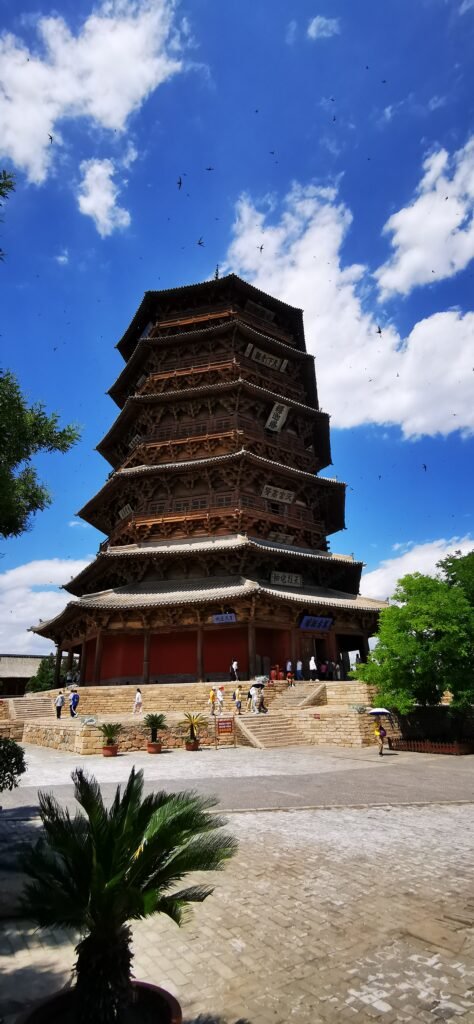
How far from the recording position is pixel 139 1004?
3.47 m

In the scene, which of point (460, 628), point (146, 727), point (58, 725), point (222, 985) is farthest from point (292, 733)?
point (222, 985)

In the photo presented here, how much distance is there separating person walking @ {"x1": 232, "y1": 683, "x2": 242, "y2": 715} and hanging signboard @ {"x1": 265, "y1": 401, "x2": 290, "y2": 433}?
16.6 metres

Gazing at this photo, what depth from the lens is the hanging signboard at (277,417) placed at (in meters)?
32.6

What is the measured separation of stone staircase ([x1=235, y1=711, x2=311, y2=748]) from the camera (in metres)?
18.7

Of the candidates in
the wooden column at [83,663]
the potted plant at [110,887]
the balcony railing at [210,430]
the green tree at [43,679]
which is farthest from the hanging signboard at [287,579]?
the green tree at [43,679]

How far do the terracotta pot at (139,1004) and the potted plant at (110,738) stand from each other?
14.5 meters

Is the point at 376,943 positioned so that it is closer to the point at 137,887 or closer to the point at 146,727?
the point at 137,887

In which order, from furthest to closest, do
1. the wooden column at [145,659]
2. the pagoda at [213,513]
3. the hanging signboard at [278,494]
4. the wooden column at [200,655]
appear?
the hanging signboard at [278,494] → the pagoda at [213,513] → the wooden column at [145,659] → the wooden column at [200,655]

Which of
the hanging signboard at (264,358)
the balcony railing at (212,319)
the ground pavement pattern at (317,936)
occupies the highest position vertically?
the balcony railing at (212,319)

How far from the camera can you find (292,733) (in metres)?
19.9

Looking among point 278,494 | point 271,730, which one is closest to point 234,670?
point 271,730

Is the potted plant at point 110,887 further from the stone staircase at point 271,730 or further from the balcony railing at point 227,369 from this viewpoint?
the balcony railing at point 227,369

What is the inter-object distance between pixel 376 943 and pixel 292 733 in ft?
52.4

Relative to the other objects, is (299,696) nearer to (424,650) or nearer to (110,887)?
(424,650)
